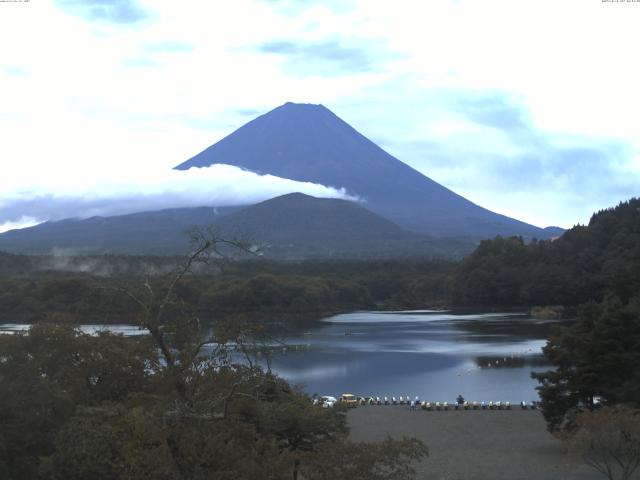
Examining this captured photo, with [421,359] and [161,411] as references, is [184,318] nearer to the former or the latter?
[161,411]

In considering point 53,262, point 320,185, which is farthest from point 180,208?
point 53,262

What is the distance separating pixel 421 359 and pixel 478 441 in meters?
14.9

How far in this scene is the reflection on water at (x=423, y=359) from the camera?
24.2 metres

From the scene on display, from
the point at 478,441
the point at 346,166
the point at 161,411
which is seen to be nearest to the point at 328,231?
the point at 346,166

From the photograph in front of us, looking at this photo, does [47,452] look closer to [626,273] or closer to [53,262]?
[626,273]

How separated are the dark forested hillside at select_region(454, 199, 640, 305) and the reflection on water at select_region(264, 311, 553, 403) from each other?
9.32m

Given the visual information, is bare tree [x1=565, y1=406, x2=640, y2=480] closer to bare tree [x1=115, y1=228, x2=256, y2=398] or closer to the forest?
the forest

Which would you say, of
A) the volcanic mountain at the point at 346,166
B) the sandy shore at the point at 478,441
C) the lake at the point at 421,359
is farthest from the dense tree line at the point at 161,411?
the volcanic mountain at the point at 346,166

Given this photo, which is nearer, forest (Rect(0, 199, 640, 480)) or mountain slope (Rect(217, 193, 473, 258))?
forest (Rect(0, 199, 640, 480))

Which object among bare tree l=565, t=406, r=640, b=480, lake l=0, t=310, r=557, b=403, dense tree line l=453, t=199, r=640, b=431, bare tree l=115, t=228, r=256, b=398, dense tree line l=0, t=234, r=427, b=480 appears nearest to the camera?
bare tree l=115, t=228, r=256, b=398

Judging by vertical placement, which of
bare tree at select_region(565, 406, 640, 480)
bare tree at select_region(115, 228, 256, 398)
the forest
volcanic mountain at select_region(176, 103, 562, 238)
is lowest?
bare tree at select_region(565, 406, 640, 480)

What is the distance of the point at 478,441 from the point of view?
15828mm

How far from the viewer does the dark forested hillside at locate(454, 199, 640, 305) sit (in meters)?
54.1

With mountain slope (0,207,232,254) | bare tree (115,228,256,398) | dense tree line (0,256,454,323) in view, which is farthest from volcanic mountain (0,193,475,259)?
bare tree (115,228,256,398)
